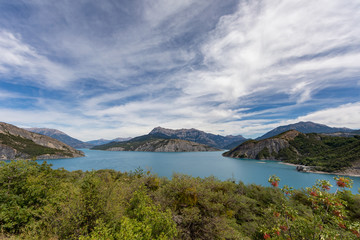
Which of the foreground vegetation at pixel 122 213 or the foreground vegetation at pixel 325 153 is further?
the foreground vegetation at pixel 325 153

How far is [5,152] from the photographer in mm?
170125

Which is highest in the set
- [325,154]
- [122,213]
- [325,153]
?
[122,213]

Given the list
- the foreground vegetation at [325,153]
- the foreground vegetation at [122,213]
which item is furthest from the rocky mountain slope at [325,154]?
the foreground vegetation at [122,213]

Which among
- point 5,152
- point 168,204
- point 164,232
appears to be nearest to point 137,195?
point 168,204

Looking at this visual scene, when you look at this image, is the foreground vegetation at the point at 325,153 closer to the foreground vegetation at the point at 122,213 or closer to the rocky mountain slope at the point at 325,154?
the rocky mountain slope at the point at 325,154

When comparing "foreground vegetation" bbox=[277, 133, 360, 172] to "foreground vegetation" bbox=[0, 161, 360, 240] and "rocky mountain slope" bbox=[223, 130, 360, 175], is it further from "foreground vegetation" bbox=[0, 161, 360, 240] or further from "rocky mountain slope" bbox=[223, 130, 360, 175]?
"foreground vegetation" bbox=[0, 161, 360, 240]

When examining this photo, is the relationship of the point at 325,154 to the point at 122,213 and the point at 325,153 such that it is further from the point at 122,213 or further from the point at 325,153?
the point at 122,213

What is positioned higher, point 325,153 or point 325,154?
point 325,153

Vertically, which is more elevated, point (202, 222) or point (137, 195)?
point (137, 195)

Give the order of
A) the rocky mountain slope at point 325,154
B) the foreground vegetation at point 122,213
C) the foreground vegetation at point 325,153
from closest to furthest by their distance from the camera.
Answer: the foreground vegetation at point 122,213, the rocky mountain slope at point 325,154, the foreground vegetation at point 325,153

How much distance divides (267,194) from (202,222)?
2745 cm

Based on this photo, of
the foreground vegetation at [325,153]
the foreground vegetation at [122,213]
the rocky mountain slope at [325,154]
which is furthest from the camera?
the foreground vegetation at [325,153]

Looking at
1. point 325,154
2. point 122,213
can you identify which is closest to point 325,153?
point 325,154

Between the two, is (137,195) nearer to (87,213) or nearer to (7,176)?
(87,213)
